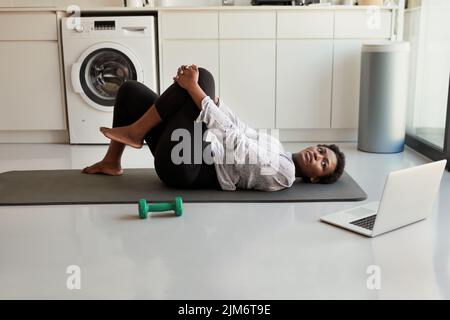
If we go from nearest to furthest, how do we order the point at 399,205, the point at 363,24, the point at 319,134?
the point at 399,205 → the point at 363,24 → the point at 319,134

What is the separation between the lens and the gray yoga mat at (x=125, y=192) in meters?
2.53

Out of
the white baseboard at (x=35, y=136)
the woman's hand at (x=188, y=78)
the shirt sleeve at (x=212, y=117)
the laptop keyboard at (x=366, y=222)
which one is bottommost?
the white baseboard at (x=35, y=136)

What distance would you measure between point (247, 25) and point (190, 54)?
492 mm

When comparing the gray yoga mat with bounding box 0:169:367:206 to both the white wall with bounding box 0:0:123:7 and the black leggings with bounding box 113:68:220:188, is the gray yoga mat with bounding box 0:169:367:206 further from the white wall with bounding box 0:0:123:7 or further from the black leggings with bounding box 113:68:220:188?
the white wall with bounding box 0:0:123:7

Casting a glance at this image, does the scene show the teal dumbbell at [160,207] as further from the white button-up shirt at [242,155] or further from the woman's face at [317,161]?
the woman's face at [317,161]

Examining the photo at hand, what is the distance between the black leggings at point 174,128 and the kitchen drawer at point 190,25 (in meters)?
1.45

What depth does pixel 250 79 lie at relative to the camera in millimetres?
4102

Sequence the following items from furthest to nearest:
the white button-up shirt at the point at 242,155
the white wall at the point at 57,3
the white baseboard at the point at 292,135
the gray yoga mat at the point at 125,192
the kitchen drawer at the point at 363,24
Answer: the white wall at the point at 57,3, the white baseboard at the point at 292,135, the kitchen drawer at the point at 363,24, the gray yoga mat at the point at 125,192, the white button-up shirt at the point at 242,155

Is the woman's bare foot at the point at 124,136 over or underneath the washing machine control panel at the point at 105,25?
underneath

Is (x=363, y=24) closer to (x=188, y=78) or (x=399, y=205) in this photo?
(x=188, y=78)

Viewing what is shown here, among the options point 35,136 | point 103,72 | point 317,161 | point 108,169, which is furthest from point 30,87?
point 317,161

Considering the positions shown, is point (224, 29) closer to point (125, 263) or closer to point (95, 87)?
point (95, 87)

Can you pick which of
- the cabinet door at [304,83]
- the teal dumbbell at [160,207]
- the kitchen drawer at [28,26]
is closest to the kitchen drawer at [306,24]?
the cabinet door at [304,83]

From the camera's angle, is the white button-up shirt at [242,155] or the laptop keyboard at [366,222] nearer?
the laptop keyboard at [366,222]
